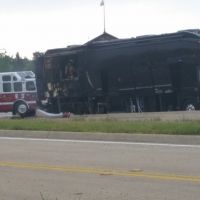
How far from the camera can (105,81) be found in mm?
33000

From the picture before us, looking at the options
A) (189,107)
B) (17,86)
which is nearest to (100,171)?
(189,107)

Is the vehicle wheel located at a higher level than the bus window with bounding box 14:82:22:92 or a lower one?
lower

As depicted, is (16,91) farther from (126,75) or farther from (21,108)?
(126,75)

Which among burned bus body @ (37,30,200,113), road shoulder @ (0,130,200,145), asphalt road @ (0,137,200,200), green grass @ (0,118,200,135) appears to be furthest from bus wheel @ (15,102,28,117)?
asphalt road @ (0,137,200,200)

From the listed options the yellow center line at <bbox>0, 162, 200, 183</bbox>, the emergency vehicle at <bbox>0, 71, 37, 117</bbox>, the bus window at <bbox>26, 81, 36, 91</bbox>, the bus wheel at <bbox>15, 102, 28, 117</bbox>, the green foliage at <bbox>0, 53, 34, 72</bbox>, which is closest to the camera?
the yellow center line at <bbox>0, 162, 200, 183</bbox>

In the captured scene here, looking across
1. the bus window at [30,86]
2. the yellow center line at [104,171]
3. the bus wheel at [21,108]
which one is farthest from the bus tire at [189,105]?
the yellow center line at [104,171]

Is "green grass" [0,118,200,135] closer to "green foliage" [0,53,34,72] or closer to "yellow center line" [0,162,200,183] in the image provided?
"yellow center line" [0,162,200,183]

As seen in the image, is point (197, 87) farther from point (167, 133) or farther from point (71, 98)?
point (167, 133)

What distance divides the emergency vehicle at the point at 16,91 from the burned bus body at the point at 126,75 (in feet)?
9.73

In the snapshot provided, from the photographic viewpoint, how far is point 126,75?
32.4 meters

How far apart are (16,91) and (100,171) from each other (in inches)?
1000

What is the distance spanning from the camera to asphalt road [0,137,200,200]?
10414 mm

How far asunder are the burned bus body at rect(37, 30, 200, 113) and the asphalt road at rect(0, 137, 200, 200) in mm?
13219

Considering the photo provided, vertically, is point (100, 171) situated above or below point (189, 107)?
below
